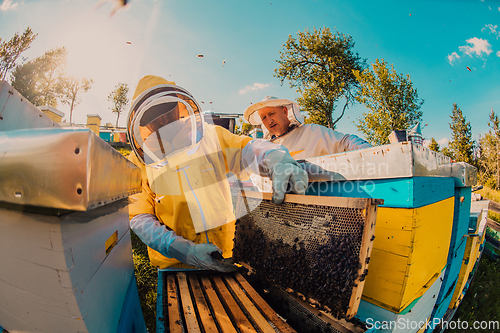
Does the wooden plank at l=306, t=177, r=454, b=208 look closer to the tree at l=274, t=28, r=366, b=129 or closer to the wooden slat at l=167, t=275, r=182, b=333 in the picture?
the wooden slat at l=167, t=275, r=182, b=333

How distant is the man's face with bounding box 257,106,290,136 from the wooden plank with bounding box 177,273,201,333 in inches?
100

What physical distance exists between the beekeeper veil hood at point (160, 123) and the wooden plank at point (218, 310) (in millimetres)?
1039

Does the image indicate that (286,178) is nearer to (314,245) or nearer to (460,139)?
(314,245)

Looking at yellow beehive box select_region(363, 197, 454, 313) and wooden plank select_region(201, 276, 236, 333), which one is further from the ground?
yellow beehive box select_region(363, 197, 454, 313)

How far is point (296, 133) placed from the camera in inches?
131

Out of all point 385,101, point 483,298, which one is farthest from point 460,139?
point 483,298

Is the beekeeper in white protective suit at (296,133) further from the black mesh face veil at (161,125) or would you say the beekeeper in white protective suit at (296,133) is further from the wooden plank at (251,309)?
the wooden plank at (251,309)

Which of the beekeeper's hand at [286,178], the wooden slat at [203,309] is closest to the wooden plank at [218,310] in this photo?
the wooden slat at [203,309]

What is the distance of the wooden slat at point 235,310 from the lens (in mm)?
1156

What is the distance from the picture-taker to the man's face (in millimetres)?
3533

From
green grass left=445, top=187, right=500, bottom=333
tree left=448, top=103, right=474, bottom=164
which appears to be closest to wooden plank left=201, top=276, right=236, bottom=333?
green grass left=445, top=187, right=500, bottom=333

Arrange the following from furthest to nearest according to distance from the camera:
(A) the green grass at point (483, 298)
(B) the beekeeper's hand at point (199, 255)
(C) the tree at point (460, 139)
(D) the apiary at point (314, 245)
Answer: (C) the tree at point (460, 139) < (A) the green grass at point (483, 298) < (B) the beekeeper's hand at point (199, 255) < (D) the apiary at point (314, 245)

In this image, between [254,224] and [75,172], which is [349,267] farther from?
[75,172]

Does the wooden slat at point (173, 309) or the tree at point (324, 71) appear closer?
the wooden slat at point (173, 309)
